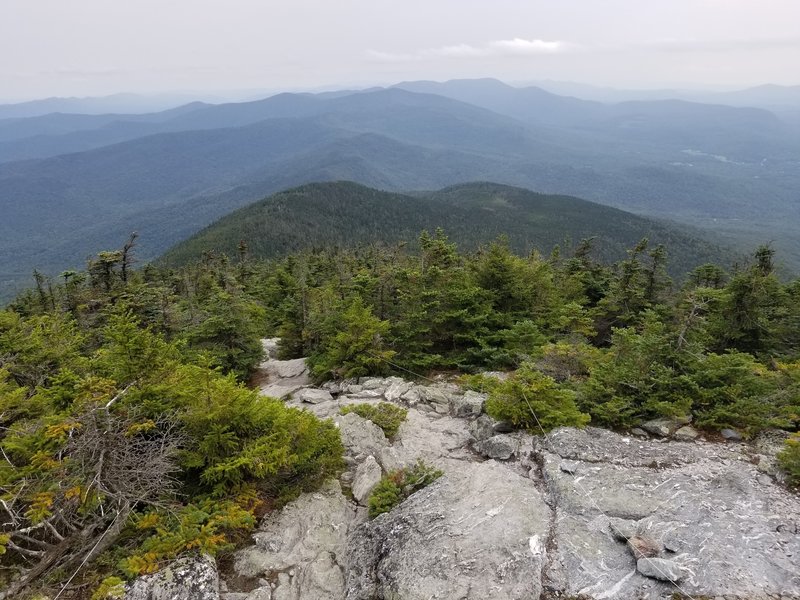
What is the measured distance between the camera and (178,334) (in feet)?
65.1

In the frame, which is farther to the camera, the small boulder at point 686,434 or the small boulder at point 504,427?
the small boulder at point 504,427

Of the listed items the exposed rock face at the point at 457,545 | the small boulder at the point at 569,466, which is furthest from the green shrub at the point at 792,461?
the exposed rock face at the point at 457,545

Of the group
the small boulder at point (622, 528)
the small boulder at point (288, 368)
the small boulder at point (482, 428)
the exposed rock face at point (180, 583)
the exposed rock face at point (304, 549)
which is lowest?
the small boulder at point (288, 368)

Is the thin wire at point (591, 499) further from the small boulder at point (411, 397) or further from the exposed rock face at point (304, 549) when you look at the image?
the small boulder at point (411, 397)

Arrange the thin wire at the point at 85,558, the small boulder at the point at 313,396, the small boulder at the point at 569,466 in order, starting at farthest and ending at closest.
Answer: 1. the small boulder at the point at 313,396
2. the small boulder at the point at 569,466
3. the thin wire at the point at 85,558

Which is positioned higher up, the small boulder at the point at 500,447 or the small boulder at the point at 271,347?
the small boulder at the point at 500,447

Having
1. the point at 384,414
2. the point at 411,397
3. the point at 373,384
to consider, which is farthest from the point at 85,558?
the point at 373,384

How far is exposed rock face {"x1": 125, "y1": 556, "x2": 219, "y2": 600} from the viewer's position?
635cm

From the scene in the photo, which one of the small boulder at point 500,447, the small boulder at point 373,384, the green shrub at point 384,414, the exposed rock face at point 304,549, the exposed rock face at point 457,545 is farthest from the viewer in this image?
the small boulder at point 373,384

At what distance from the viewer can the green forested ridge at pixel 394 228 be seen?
145250 millimetres

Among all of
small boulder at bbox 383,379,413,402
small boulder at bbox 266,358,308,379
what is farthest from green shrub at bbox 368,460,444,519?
small boulder at bbox 266,358,308,379

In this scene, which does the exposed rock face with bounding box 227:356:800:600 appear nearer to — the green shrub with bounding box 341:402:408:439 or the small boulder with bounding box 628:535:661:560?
the small boulder with bounding box 628:535:661:560

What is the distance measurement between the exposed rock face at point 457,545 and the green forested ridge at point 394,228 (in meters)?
133

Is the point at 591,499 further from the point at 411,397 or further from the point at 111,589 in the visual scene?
the point at 111,589
